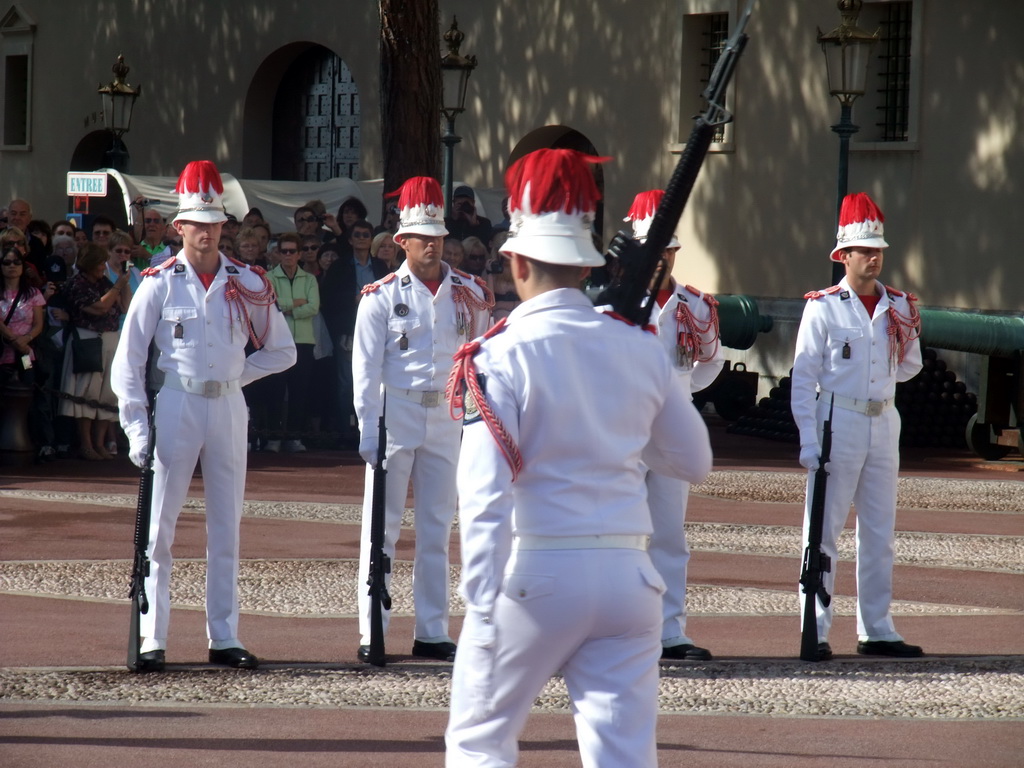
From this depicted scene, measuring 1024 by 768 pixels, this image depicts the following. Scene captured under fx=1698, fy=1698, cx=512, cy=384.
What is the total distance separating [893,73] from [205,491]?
53.6ft

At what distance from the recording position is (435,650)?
8.07m

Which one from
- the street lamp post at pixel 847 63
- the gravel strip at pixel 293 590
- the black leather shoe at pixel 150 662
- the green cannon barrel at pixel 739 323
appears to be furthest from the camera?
the green cannon barrel at pixel 739 323

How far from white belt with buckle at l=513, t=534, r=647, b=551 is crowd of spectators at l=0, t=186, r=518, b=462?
10.3 metres

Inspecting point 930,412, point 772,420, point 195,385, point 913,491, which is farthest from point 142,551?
point 930,412

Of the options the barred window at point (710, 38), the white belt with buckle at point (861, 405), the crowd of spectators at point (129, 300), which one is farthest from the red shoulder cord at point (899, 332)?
Answer: the barred window at point (710, 38)

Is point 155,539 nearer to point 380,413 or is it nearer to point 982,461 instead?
point 380,413

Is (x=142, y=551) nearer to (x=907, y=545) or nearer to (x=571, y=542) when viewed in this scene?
(x=571, y=542)

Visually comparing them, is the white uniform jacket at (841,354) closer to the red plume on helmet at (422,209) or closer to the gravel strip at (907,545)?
the red plume on helmet at (422,209)

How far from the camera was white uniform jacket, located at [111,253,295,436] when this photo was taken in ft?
25.1

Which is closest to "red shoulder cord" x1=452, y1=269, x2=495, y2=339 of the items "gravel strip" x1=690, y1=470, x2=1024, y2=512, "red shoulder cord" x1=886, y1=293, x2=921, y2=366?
"red shoulder cord" x1=886, y1=293, x2=921, y2=366

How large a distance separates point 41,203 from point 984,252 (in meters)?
19.6

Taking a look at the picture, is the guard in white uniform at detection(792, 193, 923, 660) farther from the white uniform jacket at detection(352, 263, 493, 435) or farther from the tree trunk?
the tree trunk

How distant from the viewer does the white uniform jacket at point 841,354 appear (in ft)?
27.5

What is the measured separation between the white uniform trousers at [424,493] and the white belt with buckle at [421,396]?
0.06 ft
